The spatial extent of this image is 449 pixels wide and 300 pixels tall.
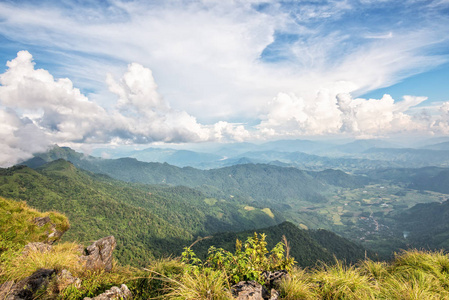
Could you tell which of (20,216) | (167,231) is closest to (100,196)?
(167,231)

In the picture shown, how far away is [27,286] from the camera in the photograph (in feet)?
15.7

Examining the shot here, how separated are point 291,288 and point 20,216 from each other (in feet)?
52.4

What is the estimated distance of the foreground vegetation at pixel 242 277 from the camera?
456 cm

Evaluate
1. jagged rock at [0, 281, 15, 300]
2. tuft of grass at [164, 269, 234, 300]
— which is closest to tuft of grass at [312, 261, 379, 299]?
tuft of grass at [164, 269, 234, 300]

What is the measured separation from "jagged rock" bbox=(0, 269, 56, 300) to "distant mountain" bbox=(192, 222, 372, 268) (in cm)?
10209

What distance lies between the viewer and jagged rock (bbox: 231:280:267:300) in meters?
4.49

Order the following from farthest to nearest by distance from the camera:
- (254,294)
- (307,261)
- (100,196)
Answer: (100,196) → (307,261) → (254,294)

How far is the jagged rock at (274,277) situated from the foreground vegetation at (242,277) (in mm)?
164

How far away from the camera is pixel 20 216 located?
11.4m

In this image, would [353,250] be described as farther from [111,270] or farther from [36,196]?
[36,196]

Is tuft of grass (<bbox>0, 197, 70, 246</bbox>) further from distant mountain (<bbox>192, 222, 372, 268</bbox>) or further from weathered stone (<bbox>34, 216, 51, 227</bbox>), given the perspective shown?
distant mountain (<bbox>192, 222, 372, 268</bbox>)

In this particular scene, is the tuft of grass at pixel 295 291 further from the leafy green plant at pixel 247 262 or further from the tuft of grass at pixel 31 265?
the tuft of grass at pixel 31 265

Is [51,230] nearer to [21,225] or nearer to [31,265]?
[21,225]

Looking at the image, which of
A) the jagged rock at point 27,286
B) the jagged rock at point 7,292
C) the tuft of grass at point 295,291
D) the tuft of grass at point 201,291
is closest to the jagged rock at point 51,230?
the jagged rock at point 27,286
